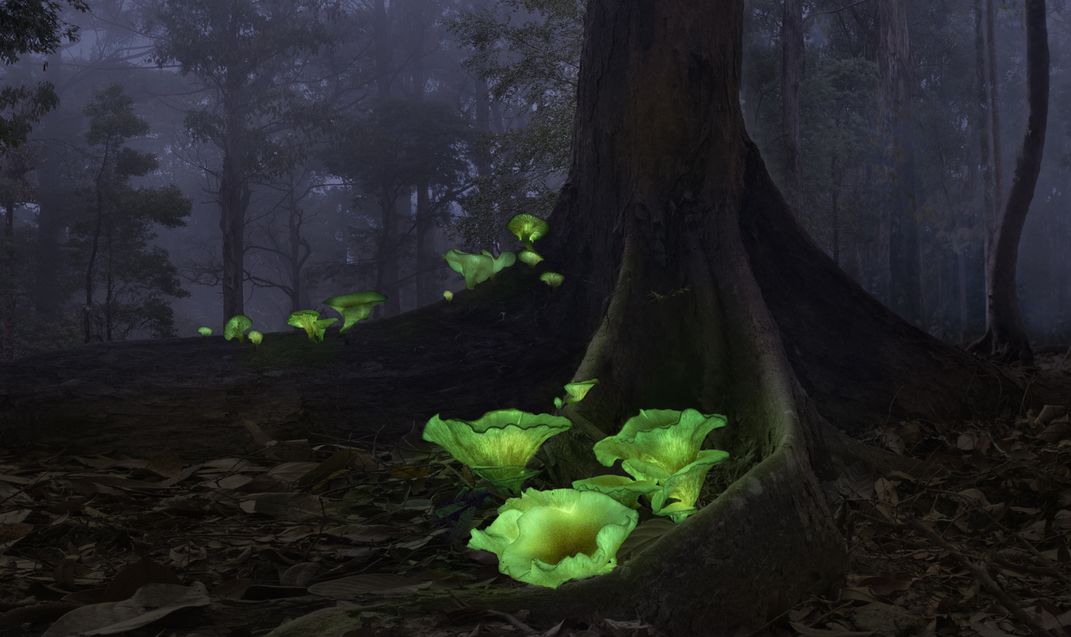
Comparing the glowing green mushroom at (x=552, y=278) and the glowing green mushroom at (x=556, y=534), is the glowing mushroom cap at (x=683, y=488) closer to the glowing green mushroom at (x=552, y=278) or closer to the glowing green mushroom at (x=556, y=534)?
the glowing green mushroom at (x=556, y=534)

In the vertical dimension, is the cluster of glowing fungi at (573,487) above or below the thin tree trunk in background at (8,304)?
below

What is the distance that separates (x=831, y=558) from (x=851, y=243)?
2225 centimetres

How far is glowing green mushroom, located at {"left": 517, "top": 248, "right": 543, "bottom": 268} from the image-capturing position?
3842 millimetres

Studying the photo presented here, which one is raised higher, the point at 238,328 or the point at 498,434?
the point at 238,328

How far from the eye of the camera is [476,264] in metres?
3.70

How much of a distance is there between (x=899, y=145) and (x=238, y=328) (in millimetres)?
16814

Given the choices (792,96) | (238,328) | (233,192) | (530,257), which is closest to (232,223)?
(233,192)

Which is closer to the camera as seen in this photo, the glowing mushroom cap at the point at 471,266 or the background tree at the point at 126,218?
the glowing mushroom cap at the point at 471,266

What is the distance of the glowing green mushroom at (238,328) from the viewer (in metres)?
3.42

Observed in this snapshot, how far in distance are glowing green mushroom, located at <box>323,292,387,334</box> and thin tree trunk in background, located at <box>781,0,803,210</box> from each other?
41.3 ft

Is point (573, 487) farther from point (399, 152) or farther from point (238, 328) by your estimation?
point (399, 152)

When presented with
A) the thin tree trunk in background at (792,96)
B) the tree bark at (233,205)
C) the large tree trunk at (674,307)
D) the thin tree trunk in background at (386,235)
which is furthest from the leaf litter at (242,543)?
the thin tree trunk in background at (386,235)

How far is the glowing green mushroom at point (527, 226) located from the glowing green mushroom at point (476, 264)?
0.16 m

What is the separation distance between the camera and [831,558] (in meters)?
1.74
